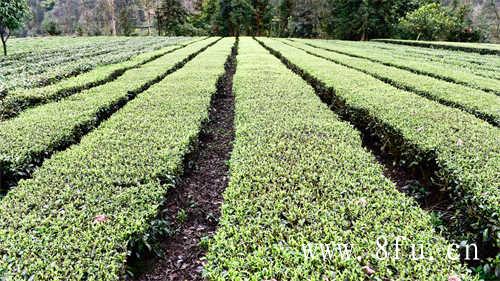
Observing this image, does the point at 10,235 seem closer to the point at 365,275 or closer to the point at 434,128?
the point at 365,275

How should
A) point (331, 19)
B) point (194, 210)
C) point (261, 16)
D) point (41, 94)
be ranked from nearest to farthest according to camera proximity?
1. point (194, 210)
2. point (41, 94)
3. point (331, 19)
4. point (261, 16)

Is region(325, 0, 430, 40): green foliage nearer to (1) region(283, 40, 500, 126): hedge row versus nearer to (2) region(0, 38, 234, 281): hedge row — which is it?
(1) region(283, 40, 500, 126): hedge row

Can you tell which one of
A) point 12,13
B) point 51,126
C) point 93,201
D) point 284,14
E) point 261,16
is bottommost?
point 93,201

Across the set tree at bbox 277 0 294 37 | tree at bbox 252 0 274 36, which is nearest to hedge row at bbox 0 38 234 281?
tree at bbox 252 0 274 36

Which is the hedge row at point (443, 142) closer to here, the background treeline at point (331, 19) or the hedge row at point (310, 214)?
the hedge row at point (310, 214)

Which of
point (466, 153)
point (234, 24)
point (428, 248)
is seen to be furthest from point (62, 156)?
point (234, 24)

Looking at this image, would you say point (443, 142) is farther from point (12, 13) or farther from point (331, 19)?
point (331, 19)

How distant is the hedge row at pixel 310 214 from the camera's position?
2225mm

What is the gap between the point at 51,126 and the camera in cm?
538

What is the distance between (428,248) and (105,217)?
9.04 ft

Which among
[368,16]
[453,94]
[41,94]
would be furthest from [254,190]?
[368,16]

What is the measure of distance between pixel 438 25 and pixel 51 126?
35.0m

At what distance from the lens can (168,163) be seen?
4043 millimetres

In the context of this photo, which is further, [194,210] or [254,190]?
[194,210]
